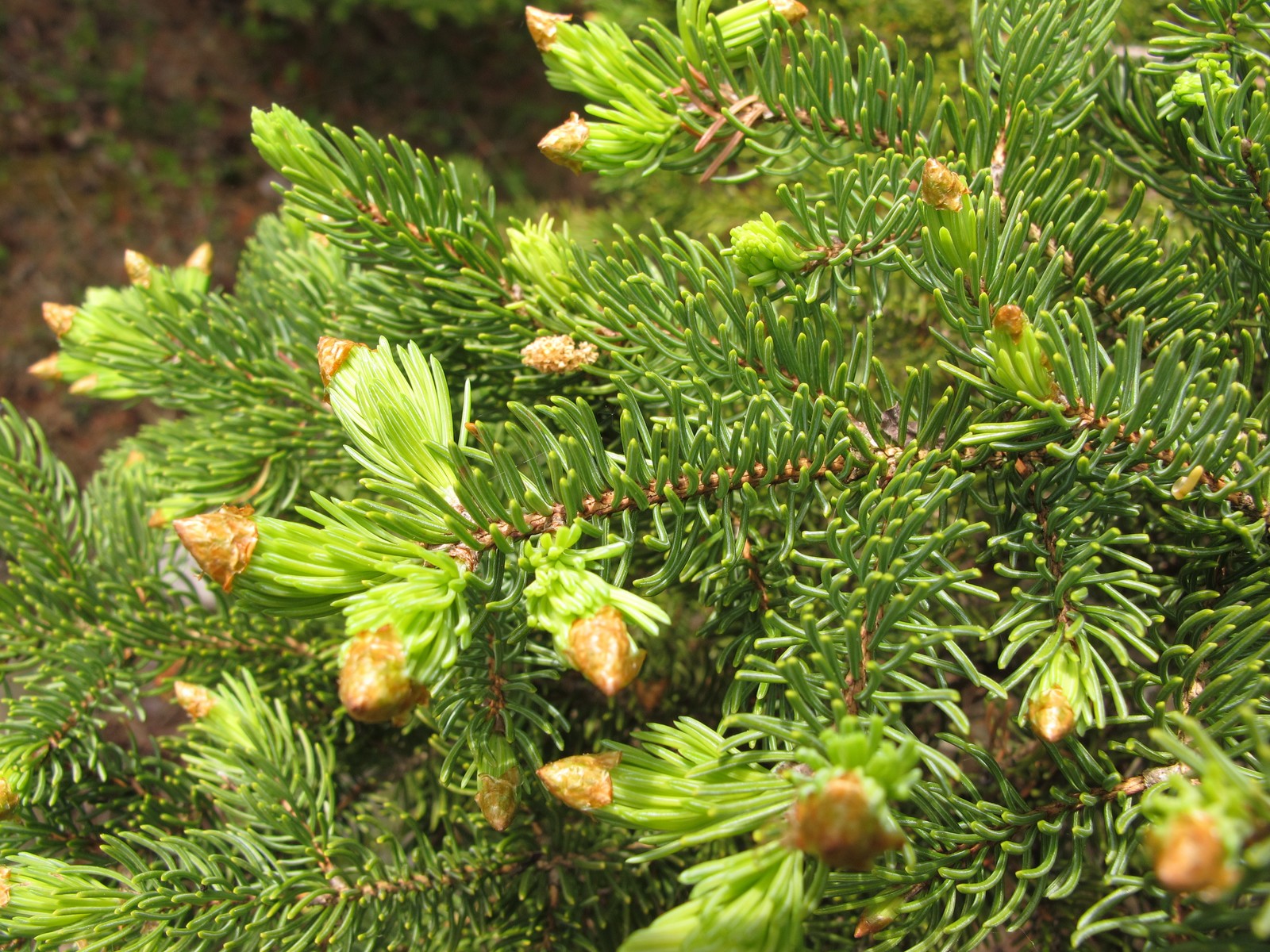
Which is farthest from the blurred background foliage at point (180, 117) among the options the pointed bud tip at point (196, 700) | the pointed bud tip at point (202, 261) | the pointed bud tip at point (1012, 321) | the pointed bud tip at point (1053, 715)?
the pointed bud tip at point (1053, 715)

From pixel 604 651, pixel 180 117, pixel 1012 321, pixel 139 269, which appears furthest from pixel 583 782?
pixel 180 117

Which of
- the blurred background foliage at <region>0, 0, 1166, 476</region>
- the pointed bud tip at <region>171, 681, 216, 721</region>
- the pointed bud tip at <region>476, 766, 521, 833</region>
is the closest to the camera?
the pointed bud tip at <region>476, 766, 521, 833</region>

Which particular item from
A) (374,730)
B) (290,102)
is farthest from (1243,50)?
(290,102)

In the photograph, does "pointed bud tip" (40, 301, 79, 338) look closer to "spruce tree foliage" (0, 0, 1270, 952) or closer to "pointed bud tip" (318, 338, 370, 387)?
"spruce tree foliage" (0, 0, 1270, 952)

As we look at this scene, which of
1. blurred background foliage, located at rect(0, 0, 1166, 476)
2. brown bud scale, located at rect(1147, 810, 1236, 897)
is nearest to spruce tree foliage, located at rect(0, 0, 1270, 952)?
brown bud scale, located at rect(1147, 810, 1236, 897)

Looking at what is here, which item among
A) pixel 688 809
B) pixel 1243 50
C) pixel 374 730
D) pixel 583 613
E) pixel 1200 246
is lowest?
pixel 374 730

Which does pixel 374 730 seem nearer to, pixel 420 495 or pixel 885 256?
pixel 420 495
